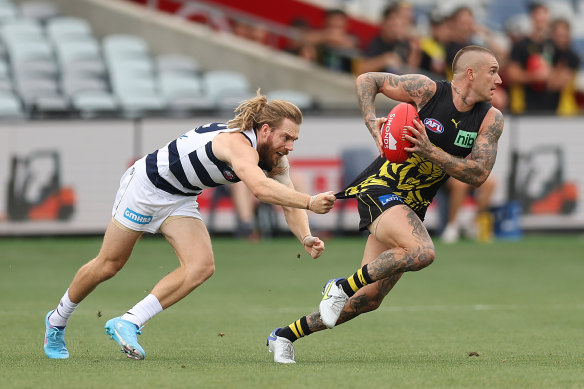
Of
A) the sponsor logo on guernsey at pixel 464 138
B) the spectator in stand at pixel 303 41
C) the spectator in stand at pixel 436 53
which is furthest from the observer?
the spectator in stand at pixel 303 41

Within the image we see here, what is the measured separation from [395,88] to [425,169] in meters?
0.64

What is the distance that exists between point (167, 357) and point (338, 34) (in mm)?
12580

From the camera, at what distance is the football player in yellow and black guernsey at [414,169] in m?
7.36

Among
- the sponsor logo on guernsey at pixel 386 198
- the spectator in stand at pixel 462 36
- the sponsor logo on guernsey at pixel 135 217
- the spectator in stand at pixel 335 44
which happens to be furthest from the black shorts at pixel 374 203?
the spectator in stand at pixel 335 44

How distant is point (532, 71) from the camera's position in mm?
18328

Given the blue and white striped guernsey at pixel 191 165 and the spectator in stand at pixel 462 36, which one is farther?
the spectator in stand at pixel 462 36

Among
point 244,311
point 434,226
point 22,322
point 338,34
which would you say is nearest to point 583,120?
point 434,226

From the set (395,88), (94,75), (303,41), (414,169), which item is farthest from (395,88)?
(303,41)

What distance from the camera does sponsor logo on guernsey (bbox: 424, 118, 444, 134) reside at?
25.4 feet

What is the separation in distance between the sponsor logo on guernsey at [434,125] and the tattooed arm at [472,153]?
26cm

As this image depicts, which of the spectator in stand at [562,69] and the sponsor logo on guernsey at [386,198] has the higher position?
the spectator in stand at [562,69]

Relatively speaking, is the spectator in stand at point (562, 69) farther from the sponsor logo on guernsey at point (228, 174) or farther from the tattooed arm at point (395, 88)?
the sponsor logo on guernsey at point (228, 174)

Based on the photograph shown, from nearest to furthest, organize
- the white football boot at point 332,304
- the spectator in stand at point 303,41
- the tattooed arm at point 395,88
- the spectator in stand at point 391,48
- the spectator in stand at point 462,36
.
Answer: the white football boot at point 332,304 < the tattooed arm at point 395,88 < the spectator in stand at point 462,36 < the spectator in stand at point 391,48 < the spectator in stand at point 303,41

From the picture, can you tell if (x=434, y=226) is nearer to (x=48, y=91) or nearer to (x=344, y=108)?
(x=344, y=108)
